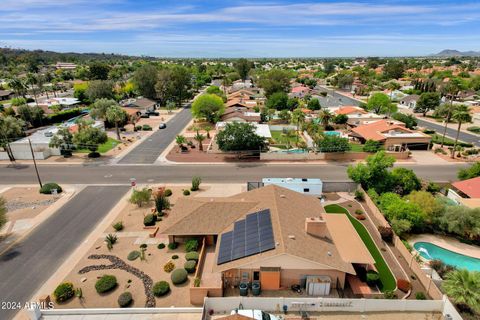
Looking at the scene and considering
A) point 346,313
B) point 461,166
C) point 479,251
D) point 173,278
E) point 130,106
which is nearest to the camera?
point 346,313

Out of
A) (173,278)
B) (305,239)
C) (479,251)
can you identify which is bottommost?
(479,251)

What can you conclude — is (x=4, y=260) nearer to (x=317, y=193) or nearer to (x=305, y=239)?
(x=305, y=239)

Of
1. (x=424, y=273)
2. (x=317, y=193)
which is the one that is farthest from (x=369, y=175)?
(x=424, y=273)

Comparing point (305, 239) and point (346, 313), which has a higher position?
point (305, 239)

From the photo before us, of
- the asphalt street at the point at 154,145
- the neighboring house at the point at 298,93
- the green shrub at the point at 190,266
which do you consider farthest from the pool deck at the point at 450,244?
the neighboring house at the point at 298,93

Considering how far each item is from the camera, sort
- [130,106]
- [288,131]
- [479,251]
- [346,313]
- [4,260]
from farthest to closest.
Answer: [130,106] → [288,131] → [479,251] → [4,260] → [346,313]

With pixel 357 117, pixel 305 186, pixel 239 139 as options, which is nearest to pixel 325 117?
pixel 357 117

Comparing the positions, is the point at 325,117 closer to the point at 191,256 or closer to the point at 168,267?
the point at 191,256

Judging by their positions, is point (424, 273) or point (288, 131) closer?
point (424, 273)
